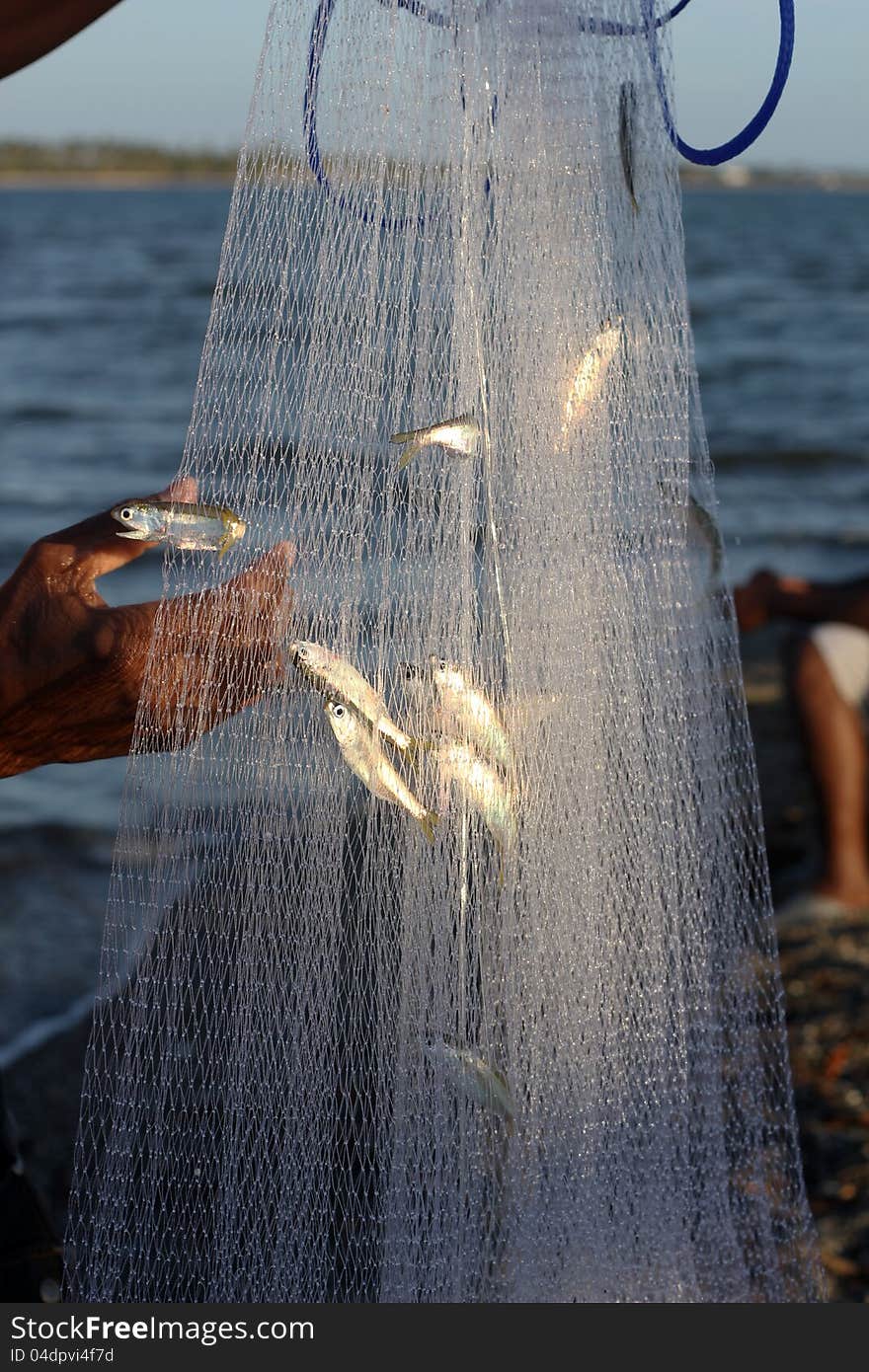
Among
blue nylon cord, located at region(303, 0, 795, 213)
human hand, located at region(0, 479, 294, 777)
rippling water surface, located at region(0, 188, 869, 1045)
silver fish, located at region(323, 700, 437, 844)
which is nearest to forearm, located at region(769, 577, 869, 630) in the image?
rippling water surface, located at region(0, 188, 869, 1045)

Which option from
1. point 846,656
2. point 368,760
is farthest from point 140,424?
point 368,760

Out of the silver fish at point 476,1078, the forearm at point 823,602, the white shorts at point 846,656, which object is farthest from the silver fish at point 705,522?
the forearm at point 823,602

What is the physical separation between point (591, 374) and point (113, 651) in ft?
3.38

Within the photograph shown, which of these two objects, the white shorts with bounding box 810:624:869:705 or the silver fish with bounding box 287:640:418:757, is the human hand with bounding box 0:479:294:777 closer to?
the silver fish with bounding box 287:640:418:757

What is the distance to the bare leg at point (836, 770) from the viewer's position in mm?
5949

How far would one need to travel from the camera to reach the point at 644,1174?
7.93 feet

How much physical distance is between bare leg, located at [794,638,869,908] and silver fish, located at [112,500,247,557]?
4.19 m

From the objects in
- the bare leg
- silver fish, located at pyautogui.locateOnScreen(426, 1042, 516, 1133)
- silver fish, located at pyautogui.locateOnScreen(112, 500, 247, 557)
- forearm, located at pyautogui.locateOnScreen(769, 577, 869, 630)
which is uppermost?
silver fish, located at pyautogui.locateOnScreen(112, 500, 247, 557)

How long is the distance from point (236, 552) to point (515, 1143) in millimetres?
1221

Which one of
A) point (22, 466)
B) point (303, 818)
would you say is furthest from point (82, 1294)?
point (22, 466)

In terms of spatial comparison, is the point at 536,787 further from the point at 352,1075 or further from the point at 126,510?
the point at 126,510

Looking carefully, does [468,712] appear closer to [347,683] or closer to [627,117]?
[347,683]

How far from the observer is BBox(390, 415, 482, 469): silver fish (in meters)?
2.28

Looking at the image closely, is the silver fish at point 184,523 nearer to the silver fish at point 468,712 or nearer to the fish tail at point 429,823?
the silver fish at point 468,712
